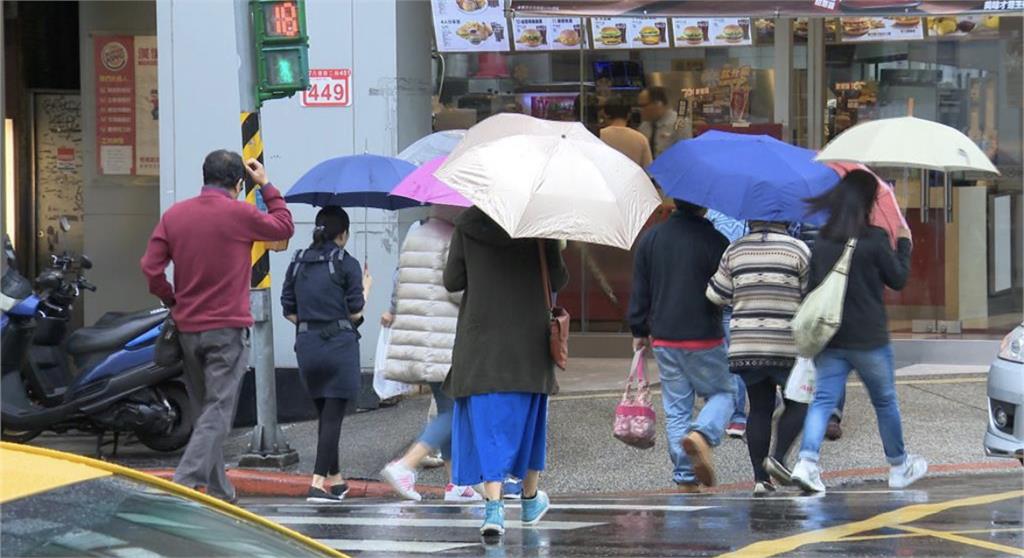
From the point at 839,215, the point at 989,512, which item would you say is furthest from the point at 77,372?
the point at 989,512

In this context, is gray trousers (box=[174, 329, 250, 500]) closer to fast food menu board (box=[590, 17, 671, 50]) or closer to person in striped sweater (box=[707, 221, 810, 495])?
person in striped sweater (box=[707, 221, 810, 495])

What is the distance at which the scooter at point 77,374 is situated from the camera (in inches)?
414

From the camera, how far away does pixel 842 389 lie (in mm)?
8680

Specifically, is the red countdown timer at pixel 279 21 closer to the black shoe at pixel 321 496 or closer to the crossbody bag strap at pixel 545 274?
the black shoe at pixel 321 496

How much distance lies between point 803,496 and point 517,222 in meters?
2.93

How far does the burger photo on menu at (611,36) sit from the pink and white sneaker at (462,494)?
19.5ft

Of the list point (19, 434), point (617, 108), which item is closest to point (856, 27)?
point (617, 108)

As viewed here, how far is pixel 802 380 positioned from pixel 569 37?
603 cm

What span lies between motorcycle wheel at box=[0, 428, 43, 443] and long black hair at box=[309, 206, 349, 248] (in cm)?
308

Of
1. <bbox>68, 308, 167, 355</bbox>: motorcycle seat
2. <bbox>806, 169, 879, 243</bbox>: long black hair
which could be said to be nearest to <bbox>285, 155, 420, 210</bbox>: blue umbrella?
<bbox>68, 308, 167, 355</bbox>: motorcycle seat

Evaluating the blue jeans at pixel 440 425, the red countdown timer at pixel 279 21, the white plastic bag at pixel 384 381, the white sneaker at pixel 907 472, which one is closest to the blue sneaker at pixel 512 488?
the blue jeans at pixel 440 425

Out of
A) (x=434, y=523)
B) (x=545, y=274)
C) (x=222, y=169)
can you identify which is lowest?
(x=434, y=523)

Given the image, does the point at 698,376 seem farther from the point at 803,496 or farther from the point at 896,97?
the point at 896,97

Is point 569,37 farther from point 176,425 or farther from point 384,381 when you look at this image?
point 384,381
